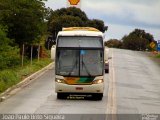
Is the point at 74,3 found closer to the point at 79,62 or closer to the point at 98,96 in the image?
the point at 98,96

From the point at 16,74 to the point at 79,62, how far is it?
11219mm

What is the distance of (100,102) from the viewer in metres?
26.5

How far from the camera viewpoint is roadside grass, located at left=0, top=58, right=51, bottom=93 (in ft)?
105

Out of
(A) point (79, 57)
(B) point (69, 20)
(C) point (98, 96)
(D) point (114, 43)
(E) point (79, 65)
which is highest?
(B) point (69, 20)

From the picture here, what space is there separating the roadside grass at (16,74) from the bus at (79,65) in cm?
406

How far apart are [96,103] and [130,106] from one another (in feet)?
5.16

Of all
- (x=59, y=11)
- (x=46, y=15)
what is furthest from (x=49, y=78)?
(x=59, y=11)

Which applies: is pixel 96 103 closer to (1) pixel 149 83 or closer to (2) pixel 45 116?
(2) pixel 45 116

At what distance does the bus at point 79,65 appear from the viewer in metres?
26.8

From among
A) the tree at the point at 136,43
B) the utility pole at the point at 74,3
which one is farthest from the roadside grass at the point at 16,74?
the tree at the point at 136,43

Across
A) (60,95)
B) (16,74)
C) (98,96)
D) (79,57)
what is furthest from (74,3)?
(79,57)

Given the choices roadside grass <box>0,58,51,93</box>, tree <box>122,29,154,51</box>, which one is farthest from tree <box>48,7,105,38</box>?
roadside grass <box>0,58,51,93</box>

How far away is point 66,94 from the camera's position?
2753cm

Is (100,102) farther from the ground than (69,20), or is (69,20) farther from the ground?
(69,20)
